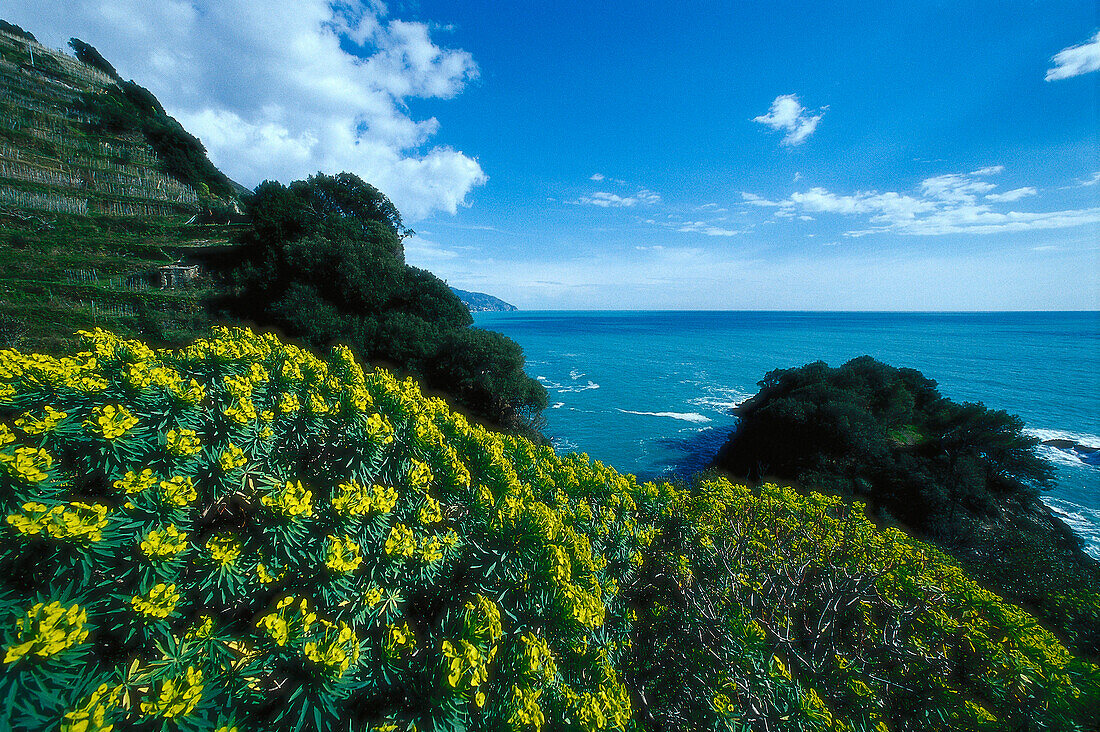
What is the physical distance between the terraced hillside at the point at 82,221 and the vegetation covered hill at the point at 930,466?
102 feet

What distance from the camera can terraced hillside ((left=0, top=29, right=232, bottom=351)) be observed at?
1727 centimetres

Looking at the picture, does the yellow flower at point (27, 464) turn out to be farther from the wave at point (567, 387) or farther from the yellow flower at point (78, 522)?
the wave at point (567, 387)

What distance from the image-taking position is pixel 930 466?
2052 centimetres

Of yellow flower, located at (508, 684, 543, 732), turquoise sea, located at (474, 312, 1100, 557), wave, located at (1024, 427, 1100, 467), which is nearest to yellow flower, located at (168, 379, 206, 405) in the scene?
yellow flower, located at (508, 684, 543, 732)

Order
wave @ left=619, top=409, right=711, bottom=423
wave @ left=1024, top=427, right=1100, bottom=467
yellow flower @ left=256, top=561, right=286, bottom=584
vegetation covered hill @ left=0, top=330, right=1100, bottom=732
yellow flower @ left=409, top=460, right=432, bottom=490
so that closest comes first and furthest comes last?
1. vegetation covered hill @ left=0, top=330, right=1100, bottom=732
2. yellow flower @ left=256, top=561, right=286, bottom=584
3. yellow flower @ left=409, top=460, right=432, bottom=490
4. wave @ left=1024, top=427, right=1100, bottom=467
5. wave @ left=619, top=409, right=711, bottom=423

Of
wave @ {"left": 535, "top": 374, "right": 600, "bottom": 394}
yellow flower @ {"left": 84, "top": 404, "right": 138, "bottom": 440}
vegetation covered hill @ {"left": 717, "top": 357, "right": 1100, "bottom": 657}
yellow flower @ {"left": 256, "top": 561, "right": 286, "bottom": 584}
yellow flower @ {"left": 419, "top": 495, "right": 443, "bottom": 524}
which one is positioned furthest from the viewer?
wave @ {"left": 535, "top": 374, "right": 600, "bottom": 394}

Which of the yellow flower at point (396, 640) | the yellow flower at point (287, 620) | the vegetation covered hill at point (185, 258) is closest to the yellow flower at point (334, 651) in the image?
the yellow flower at point (287, 620)

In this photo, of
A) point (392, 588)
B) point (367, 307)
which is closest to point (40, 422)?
point (392, 588)

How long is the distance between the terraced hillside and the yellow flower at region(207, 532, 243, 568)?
Answer: 17.8 m

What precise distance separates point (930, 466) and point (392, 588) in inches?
1074

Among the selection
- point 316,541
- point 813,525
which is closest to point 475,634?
point 316,541

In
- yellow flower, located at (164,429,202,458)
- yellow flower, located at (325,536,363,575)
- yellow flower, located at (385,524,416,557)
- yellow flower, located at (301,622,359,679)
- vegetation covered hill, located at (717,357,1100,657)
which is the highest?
yellow flower, located at (164,429,202,458)

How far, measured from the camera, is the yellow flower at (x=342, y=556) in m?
3.68

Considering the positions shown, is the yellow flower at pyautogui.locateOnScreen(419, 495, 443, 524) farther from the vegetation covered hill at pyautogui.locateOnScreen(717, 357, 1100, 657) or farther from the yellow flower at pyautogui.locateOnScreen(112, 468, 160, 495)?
the vegetation covered hill at pyautogui.locateOnScreen(717, 357, 1100, 657)
